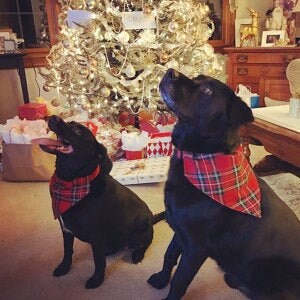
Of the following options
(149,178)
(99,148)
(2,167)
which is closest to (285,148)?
(149,178)

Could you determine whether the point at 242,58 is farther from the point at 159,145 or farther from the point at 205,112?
the point at 205,112

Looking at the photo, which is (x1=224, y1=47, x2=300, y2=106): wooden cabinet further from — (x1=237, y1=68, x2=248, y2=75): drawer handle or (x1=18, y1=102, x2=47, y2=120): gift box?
(x1=18, y1=102, x2=47, y2=120): gift box

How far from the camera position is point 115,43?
251 cm

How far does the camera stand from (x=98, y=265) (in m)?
1.39

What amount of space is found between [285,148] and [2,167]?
1.94 metres

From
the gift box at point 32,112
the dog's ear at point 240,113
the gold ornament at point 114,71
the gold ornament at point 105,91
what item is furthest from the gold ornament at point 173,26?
the dog's ear at point 240,113

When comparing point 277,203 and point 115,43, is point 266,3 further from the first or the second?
point 277,203

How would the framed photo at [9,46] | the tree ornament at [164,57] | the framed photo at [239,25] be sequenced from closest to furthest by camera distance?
the tree ornament at [164,57], the framed photo at [9,46], the framed photo at [239,25]

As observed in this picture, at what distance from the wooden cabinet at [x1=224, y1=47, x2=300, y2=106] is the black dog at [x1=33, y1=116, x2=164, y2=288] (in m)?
2.73

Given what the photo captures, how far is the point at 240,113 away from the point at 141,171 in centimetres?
135

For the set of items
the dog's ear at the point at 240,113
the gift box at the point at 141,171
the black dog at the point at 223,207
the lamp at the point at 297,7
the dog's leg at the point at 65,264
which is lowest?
the dog's leg at the point at 65,264

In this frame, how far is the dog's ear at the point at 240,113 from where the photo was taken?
1040 mm

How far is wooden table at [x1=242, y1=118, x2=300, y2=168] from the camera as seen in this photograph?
175cm

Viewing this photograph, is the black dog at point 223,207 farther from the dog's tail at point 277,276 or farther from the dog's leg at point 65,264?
the dog's leg at point 65,264
